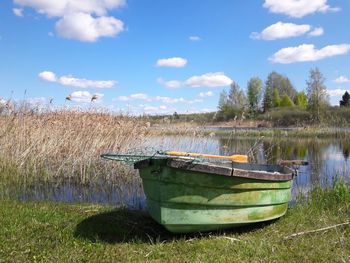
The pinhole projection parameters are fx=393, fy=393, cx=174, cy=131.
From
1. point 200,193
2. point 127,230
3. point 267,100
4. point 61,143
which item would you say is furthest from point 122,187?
point 267,100

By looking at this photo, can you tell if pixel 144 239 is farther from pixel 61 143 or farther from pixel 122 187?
pixel 61 143

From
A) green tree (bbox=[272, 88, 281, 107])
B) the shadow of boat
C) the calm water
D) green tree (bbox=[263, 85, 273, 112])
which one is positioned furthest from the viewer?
green tree (bbox=[272, 88, 281, 107])

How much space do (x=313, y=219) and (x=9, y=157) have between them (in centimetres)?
716

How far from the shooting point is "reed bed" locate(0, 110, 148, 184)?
9.77 m

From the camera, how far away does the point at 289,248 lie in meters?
4.79

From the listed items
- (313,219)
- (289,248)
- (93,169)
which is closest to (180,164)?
(289,248)

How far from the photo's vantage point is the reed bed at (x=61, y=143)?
384 inches

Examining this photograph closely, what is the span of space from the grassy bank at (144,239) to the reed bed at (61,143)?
3167mm

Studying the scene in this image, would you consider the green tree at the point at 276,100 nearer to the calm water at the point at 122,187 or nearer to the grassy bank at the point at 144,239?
the calm water at the point at 122,187

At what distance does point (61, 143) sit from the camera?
10289 millimetres

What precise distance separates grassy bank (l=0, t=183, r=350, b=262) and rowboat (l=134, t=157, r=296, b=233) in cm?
27

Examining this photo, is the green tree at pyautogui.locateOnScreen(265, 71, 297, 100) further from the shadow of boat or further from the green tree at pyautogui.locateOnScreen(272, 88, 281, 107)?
the shadow of boat

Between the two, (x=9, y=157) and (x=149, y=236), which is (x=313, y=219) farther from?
(x=9, y=157)

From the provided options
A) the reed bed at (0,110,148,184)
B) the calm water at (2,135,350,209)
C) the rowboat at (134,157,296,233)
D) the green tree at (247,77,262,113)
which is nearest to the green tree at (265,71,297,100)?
the green tree at (247,77,262,113)
